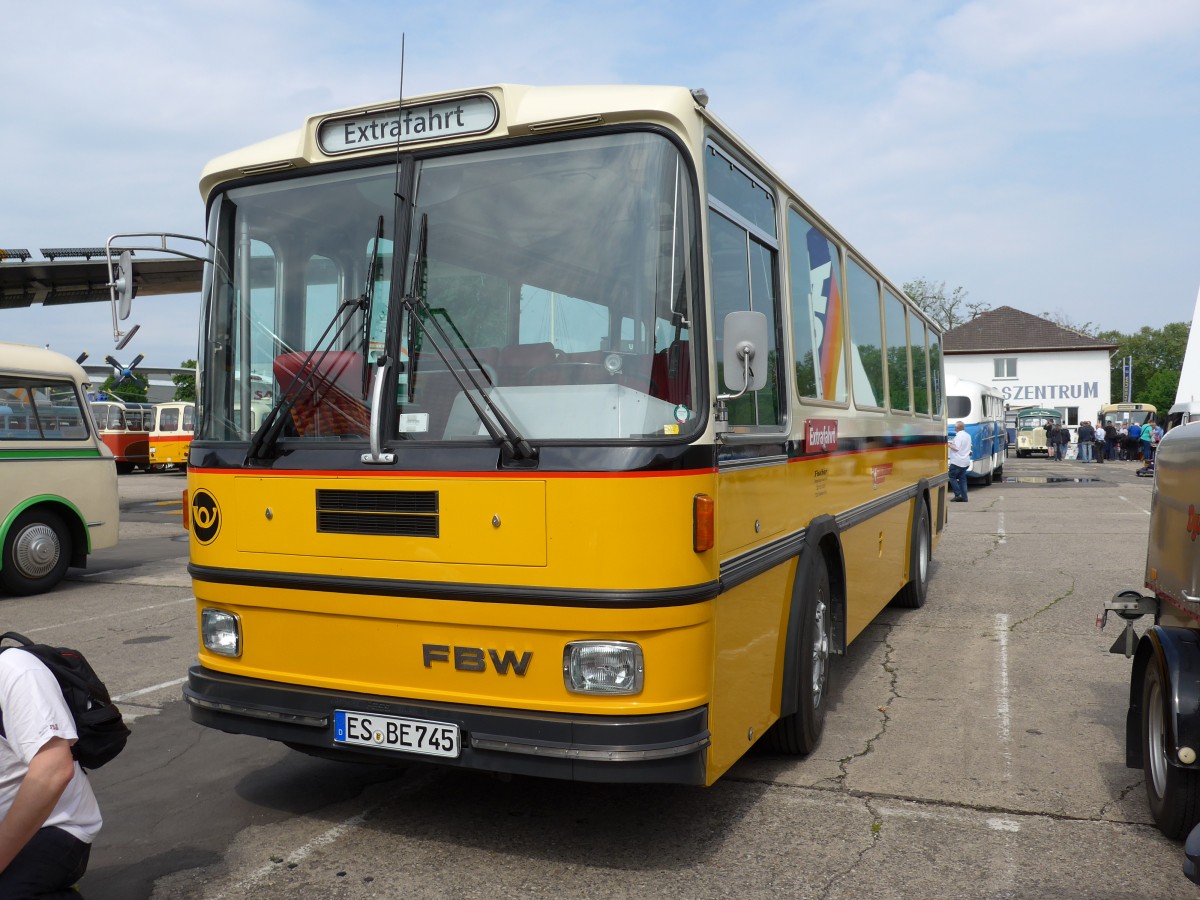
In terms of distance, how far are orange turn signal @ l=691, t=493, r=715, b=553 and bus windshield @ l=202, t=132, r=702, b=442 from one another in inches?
10.7

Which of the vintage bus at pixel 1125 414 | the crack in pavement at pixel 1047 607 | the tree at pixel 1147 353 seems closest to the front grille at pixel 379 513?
the crack in pavement at pixel 1047 607

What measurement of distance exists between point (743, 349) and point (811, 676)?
1.93 m

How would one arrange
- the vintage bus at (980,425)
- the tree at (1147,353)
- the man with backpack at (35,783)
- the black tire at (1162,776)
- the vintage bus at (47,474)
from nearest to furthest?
1. the man with backpack at (35,783)
2. the black tire at (1162,776)
3. the vintage bus at (47,474)
4. the vintage bus at (980,425)
5. the tree at (1147,353)

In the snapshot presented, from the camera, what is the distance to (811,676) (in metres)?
5.02

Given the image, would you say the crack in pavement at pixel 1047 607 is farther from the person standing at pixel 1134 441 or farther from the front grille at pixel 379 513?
the person standing at pixel 1134 441

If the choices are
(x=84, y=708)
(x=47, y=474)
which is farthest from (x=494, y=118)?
(x=47, y=474)

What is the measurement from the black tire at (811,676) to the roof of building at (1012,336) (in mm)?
63915

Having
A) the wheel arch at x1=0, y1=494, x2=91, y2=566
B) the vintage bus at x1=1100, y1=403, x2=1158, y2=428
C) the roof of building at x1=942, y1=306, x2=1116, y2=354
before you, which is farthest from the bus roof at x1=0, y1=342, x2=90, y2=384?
the roof of building at x1=942, y1=306, x2=1116, y2=354

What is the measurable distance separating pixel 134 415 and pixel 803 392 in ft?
126

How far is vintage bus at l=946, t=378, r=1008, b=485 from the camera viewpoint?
81.9ft

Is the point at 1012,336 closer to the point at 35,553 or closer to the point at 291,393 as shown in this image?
the point at 35,553

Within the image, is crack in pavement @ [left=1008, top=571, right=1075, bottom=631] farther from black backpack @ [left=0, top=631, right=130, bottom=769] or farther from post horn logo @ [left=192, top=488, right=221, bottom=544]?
black backpack @ [left=0, top=631, right=130, bottom=769]

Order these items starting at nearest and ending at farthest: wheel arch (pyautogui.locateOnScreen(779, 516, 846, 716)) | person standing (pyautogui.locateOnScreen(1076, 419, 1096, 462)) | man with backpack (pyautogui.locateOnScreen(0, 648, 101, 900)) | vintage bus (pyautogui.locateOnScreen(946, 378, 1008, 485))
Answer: man with backpack (pyautogui.locateOnScreen(0, 648, 101, 900)), wheel arch (pyautogui.locateOnScreen(779, 516, 846, 716)), vintage bus (pyautogui.locateOnScreen(946, 378, 1008, 485)), person standing (pyautogui.locateOnScreen(1076, 419, 1096, 462))

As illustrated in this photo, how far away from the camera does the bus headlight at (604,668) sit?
11.9 feet
